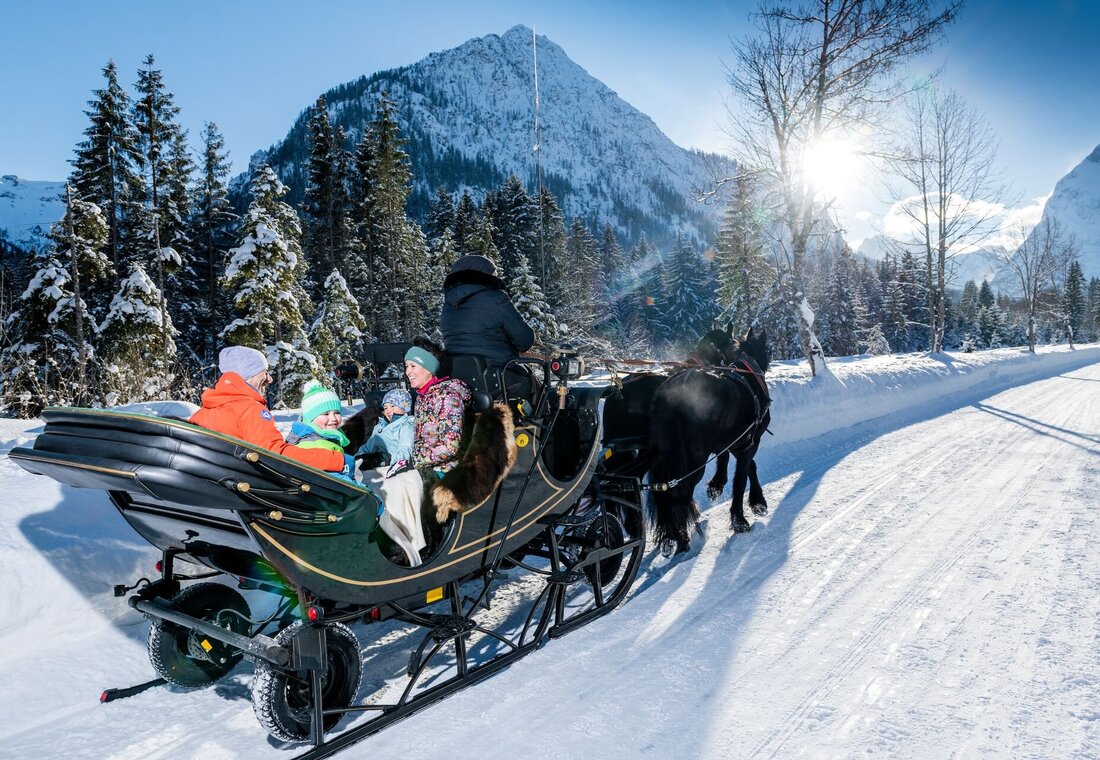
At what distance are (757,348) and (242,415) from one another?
5.77 m

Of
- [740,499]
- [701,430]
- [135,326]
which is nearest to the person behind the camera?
[701,430]

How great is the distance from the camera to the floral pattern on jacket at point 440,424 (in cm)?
352

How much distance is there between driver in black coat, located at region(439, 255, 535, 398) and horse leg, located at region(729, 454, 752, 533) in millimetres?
3006

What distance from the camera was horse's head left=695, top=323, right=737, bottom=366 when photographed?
6460 millimetres

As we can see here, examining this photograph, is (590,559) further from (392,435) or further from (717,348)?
(717,348)

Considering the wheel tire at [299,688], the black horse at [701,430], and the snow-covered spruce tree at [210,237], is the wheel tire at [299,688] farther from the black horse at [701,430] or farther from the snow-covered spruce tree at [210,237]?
the snow-covered spruce tree at [210,237]

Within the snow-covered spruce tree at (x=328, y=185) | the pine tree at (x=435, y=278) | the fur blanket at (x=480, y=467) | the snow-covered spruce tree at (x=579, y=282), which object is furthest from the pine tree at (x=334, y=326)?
the fur blanket at (x=480, y=467)

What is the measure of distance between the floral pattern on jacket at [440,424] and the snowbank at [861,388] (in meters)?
7.32

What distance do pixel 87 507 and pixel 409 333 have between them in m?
30.7

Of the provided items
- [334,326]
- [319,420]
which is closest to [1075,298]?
[334,326]

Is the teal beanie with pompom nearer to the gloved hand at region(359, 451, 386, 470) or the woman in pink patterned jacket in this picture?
the woman in pink patterned jacket

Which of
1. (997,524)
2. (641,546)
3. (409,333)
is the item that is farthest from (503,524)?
(409,333)

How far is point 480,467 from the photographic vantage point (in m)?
3.34

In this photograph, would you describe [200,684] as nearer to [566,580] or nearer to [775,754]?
[566,580]
